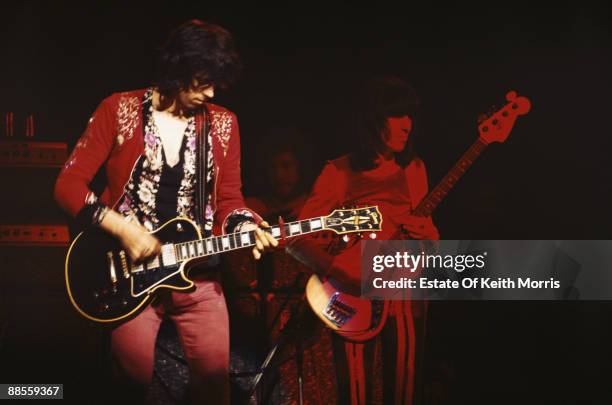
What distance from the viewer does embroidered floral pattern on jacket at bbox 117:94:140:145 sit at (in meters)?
2.85

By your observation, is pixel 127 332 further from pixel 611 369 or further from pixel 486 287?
pixel 611 369

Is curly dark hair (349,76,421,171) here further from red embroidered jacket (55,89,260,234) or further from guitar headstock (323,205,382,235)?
red embroidered jacket (55,89,260,234)

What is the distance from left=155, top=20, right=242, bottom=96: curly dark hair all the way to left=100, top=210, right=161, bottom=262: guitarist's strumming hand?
66 centimetres

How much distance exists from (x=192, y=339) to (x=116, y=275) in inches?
17.8

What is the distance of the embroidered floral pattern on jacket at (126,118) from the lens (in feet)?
9.36

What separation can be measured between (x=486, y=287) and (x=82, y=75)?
7.85 feet

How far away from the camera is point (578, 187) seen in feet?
11.0

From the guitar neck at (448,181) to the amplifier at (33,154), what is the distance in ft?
6.02

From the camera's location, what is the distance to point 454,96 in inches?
130

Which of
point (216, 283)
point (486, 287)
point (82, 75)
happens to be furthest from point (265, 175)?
point (486, 287)

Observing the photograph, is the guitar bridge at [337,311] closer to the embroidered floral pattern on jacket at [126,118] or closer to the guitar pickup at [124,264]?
the guitar pickup at [124,264]

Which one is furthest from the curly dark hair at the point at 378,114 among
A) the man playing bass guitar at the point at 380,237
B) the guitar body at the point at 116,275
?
the guitar body at the point at 116,275

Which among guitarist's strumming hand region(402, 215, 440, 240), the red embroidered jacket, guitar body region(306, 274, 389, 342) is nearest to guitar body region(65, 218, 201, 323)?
the red embroidered jacket

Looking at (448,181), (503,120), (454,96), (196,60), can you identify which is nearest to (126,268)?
(196,60)
